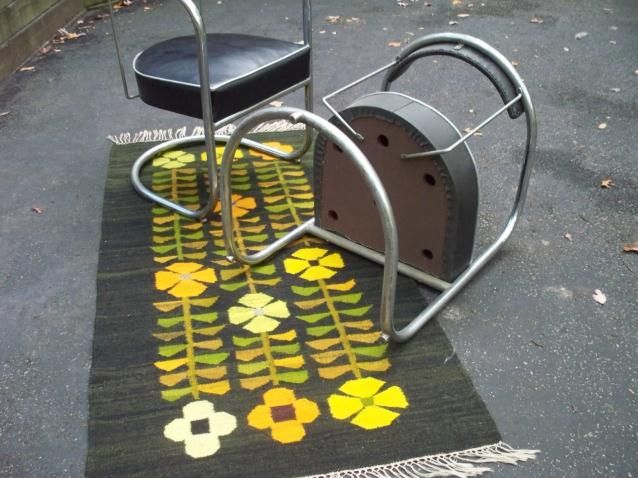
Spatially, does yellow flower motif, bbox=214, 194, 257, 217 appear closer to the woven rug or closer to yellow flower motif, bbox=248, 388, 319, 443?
the woven rug

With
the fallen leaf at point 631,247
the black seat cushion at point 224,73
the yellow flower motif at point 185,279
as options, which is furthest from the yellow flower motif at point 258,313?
the fallen leaf at point 631,247

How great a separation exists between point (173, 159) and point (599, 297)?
148cm

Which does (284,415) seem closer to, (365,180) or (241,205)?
(365,180)

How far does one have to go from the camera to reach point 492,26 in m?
3.62

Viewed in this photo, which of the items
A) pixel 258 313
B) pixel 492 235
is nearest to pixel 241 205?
pixel 258 313

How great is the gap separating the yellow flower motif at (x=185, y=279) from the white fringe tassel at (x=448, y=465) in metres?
0.65

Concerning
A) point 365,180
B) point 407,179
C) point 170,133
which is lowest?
point 170,133

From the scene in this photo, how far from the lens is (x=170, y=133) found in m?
2.44

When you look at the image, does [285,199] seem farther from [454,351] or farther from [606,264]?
[606,264]

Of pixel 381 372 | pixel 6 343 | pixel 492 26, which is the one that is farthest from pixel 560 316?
pixel 492 26

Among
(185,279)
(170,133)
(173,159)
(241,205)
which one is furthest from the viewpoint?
(170,133)

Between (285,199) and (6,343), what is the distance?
0.92 metres

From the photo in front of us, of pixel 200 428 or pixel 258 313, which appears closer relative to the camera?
pixel 200 428

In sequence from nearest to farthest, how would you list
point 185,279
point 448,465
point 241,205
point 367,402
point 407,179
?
point 448,465
point 367,402
point 407,179
point 185,279
point 241,205
